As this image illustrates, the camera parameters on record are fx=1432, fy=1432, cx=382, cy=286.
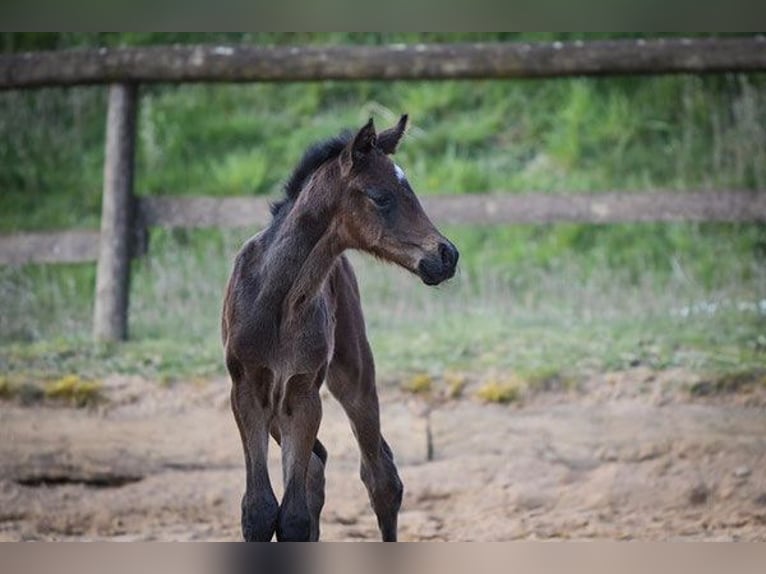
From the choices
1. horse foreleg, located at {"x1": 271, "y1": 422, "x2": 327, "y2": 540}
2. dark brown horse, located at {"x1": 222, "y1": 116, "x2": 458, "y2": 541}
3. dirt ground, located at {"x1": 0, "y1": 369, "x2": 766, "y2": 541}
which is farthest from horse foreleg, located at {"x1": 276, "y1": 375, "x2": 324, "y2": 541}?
dirt ground, located at {"x1": 0, "y1": 369, "x2": 766, "y2": 541}

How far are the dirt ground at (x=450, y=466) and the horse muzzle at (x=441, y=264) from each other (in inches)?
71.3

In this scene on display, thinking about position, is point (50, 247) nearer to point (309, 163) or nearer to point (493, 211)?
point (493, 211)

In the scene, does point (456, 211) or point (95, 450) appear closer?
point (95, 450)

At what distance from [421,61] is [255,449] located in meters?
3.20

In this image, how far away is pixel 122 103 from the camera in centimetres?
683

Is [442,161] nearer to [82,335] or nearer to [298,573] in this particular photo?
[82,335]

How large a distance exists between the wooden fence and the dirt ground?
739 millimetres

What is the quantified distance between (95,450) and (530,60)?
8.81 ft

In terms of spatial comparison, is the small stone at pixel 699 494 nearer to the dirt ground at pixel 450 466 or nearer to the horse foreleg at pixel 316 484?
the dirt ground at pixel 450 466

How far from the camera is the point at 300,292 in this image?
13.0ft

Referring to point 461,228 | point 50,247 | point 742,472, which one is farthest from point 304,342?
point 461,228
